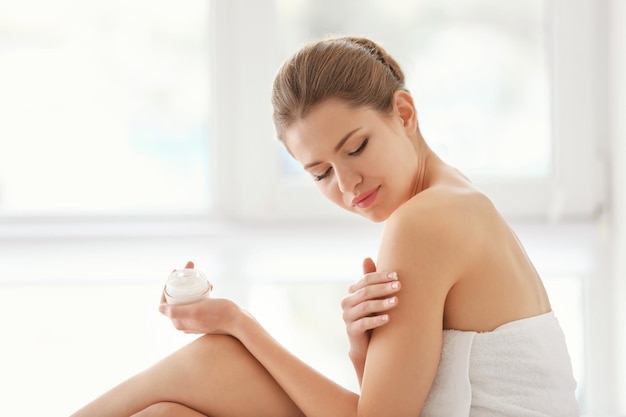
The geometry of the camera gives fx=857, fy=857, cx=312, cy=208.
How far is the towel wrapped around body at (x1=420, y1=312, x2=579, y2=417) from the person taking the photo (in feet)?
4.16

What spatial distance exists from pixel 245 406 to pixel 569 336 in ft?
3.97

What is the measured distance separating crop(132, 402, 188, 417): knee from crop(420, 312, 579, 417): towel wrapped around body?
0.41m

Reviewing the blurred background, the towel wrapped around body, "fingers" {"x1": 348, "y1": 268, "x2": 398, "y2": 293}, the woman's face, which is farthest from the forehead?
the blurred background

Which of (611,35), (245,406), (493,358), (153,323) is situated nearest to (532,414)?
(493,358)

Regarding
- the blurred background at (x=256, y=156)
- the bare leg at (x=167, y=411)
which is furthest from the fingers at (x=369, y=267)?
the blurred background at (x=256, y=156)

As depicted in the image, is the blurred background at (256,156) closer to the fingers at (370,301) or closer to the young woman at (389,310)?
the young woman at (389,310)

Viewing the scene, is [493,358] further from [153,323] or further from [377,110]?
[153,323]

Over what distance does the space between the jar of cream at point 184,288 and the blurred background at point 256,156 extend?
79 cm

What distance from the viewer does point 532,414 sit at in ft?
4.14

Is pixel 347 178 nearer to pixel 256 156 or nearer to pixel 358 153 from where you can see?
pixel 358 153

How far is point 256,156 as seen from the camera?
235 centimetres

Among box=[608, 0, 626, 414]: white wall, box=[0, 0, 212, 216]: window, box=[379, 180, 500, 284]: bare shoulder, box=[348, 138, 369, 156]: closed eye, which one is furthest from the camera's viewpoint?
box=[0, 0, 212, 216]: window

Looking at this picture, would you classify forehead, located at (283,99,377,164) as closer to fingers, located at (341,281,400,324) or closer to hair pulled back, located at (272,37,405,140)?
hair pulled back, located at (272,37,405,140)

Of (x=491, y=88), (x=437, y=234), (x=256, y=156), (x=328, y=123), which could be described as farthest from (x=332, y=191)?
(x=491, y=88)
